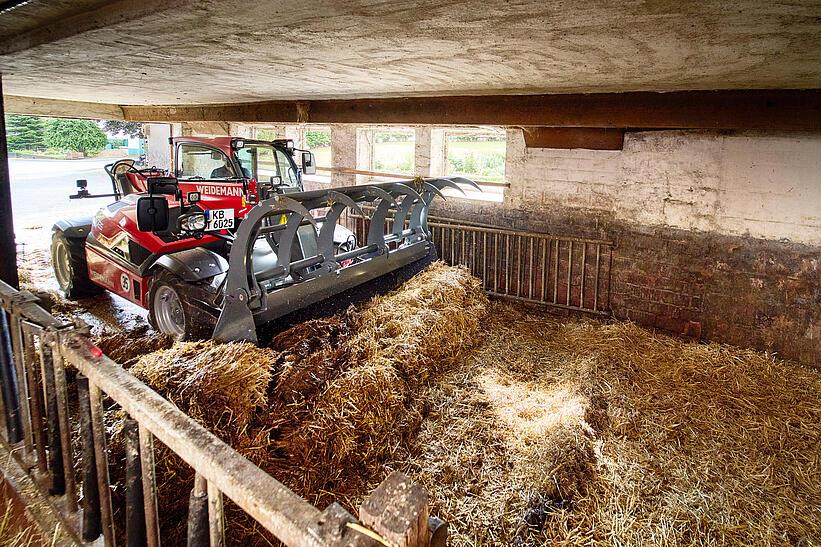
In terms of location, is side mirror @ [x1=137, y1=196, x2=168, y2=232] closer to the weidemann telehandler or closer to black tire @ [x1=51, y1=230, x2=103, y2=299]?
the weidemann telehandler

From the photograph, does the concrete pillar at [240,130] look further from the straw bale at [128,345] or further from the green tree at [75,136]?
the green tree at [75,136]

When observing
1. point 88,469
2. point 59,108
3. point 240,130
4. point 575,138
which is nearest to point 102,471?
point 88,469

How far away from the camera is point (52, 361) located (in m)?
1.84

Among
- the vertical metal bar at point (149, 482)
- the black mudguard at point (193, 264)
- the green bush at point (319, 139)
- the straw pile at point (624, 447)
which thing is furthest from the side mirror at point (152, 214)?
the green bush at point (319, 139)

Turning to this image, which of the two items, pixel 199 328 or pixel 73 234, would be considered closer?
pixel 199 328

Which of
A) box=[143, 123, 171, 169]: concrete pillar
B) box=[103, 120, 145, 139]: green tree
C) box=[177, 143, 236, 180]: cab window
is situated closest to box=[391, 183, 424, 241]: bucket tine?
box=[177, 143, 236, 180]: cab window

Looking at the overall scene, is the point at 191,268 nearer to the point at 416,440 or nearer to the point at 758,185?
the point at 416,440

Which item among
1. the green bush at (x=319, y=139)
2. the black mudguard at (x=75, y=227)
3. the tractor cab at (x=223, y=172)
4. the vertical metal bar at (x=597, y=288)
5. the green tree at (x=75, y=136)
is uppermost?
the green tree at (x=75, y=136)

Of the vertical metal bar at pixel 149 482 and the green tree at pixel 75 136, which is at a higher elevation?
the green tree at pixel 75 136

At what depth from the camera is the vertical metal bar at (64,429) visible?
71.0 inches

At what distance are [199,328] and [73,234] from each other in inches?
122

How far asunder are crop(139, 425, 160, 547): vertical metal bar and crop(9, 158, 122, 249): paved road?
898 cm

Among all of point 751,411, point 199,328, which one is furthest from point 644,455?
point 199,328

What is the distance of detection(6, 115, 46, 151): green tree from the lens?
930 inches
